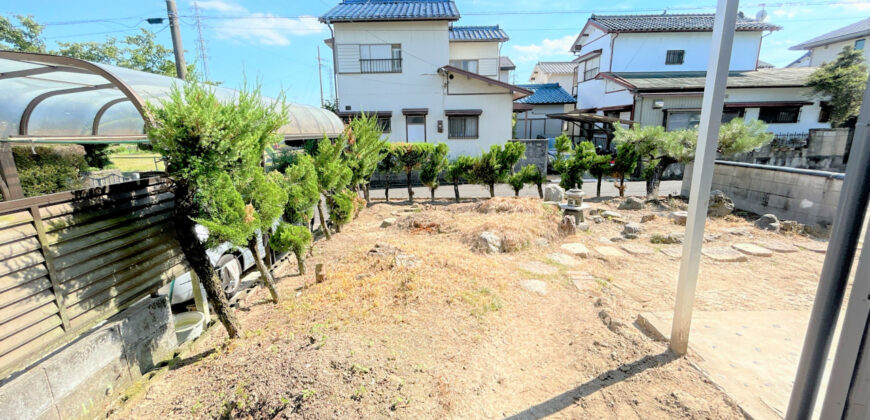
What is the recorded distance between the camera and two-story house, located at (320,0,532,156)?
52.3ft

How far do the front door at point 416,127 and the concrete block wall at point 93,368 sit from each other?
13746mm

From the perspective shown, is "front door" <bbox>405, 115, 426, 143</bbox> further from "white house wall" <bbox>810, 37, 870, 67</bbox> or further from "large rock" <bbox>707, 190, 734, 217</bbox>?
"white house wall" <bbox>810, 37, 870, 67</bbox>

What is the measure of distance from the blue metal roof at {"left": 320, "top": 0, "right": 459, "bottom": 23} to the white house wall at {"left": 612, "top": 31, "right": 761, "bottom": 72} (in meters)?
10.4

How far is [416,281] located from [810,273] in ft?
18.6

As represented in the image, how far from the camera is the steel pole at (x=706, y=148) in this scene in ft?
7.74

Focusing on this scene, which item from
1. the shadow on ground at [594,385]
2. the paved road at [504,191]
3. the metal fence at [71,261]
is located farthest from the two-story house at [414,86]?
the shadow on ground at [594,385]

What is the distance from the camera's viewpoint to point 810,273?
16.3 ft

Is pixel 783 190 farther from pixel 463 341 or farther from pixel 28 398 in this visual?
pixel 28 398

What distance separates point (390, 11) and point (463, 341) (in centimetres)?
1746

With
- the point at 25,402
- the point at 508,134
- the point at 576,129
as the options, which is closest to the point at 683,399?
the point at 25,402

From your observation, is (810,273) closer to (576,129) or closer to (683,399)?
(683,399)

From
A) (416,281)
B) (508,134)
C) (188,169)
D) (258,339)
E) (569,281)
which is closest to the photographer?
(188,169)

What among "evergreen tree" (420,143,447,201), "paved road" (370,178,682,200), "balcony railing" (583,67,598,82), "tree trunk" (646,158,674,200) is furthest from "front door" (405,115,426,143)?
"balcony railing" (583,67,598,82)

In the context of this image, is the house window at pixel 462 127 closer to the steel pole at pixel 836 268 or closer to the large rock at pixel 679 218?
the large rock at pixel 679 218
